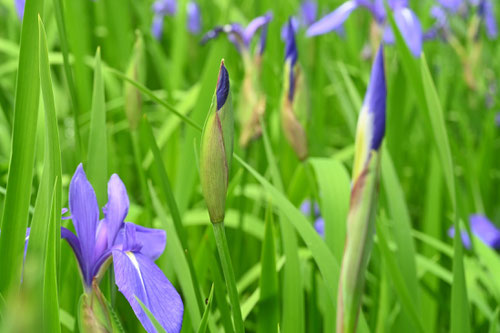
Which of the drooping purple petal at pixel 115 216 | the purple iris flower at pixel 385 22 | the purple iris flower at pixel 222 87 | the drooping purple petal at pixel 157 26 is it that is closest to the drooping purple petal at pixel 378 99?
the purple iris flower at pixel 222 87

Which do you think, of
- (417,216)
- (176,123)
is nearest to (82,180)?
(176,123)

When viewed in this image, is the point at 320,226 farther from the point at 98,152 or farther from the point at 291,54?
the point at 98,152

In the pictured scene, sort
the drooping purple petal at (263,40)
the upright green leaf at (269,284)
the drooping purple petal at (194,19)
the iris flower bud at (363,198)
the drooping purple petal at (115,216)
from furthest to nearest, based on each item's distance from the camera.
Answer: the drooping purple petal at (194,19)
the drooping purple petal at (263,40)
the upright green leaf at (269,284)
the drooping purple petal at (115,216)
the iris flower bud at (363,198)

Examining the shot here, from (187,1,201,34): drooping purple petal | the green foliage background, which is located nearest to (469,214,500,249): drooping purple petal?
the green foliage background

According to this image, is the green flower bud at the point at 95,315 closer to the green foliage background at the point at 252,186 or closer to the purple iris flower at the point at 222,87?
the green foliage background at the point at 252,186

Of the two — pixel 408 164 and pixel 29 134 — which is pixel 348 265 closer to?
pixel 29 134

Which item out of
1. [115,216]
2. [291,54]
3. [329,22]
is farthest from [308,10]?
[115,216]

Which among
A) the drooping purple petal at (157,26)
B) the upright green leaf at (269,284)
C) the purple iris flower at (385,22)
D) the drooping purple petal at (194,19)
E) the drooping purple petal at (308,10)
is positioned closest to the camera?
the upright green leaf at (269,284)
